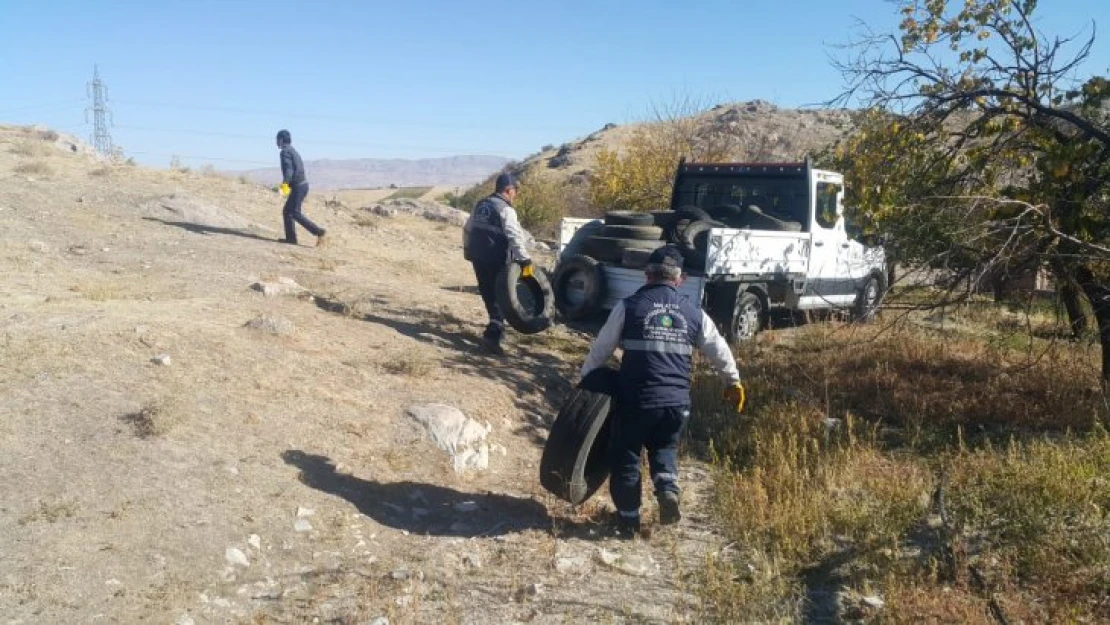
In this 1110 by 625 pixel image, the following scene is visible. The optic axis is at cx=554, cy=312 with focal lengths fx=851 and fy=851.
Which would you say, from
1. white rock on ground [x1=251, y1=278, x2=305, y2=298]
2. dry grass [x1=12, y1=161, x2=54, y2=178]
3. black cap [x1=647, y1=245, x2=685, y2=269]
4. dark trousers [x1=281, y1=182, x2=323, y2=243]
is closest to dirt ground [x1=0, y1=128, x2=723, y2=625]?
white rock on ground [x1=251, y1=278, x2=305, y2=298]

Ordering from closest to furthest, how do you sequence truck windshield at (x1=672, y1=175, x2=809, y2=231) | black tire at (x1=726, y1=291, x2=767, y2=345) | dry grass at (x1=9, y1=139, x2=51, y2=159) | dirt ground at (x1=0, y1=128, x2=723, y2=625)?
1. dirt ground at (x1=0, y1=128, x2=723, y2=625)
2. black tire at (x1=726, y1=291, x2=767, y2=345)
3. truck windshield at (x1=672, y1=175, x2=809, y2=231)
4. dry grass at (x1=9, y1=139, x2=51, y2=159)

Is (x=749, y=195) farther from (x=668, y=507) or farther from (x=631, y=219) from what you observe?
(x=668, y=507)

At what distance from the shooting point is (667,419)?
4953mm

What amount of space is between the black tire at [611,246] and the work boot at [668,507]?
4.88m

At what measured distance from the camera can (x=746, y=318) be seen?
9852mm

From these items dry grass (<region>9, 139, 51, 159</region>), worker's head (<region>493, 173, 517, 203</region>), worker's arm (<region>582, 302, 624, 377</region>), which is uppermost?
dry grass (<region>9, 139, 51, 159</region>)

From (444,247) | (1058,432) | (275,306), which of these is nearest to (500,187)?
(275,306)

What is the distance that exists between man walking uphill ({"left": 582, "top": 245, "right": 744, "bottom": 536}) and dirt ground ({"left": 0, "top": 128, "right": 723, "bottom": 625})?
33 centimetres

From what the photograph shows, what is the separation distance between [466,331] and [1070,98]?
5.92m

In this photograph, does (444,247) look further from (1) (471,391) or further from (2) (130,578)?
(2) (130,578)

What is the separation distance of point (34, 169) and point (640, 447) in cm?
1516

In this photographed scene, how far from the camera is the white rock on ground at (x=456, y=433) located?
19.8 ft

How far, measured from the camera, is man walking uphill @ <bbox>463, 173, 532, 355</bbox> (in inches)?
314

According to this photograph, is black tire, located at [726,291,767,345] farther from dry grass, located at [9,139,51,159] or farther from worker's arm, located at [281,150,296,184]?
dry grass, located at [9,139,51,159]
